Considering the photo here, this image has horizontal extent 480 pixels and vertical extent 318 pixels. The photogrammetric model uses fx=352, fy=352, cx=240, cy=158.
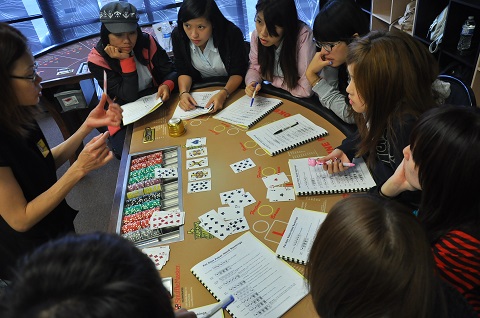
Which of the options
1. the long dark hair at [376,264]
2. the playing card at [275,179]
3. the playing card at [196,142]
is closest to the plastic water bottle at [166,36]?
the playing card at [196,142]

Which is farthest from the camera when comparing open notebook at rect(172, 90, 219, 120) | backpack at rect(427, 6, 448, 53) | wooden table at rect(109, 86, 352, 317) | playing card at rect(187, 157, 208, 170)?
backpack at rect(427, 6, 448, 53)

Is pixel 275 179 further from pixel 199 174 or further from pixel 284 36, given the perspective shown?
pixel 284 36

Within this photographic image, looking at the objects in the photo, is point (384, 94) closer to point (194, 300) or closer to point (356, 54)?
point (356, 54)

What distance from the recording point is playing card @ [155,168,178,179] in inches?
63.4

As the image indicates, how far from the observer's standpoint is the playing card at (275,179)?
4.86 feet

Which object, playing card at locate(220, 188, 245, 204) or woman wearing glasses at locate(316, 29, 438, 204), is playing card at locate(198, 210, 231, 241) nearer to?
playing card at locate(220, 188, 245, 204)

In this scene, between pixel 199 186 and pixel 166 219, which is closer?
pixel 166 219

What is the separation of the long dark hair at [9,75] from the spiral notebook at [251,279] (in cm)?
85

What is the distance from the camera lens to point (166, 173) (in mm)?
1623

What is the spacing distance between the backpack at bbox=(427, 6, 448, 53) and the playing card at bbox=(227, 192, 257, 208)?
7.66 ft

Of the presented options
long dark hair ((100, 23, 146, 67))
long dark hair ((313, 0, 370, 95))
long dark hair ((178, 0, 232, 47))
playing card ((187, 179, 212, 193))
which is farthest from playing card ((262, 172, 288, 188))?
long dark hair ((100, 23, 146, 67))

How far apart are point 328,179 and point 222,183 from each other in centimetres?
45

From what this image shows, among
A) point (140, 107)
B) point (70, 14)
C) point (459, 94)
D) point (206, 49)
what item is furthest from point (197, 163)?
point (70, 14)

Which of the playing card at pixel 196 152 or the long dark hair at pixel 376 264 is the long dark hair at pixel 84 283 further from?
the playing card at pixel 196 152
